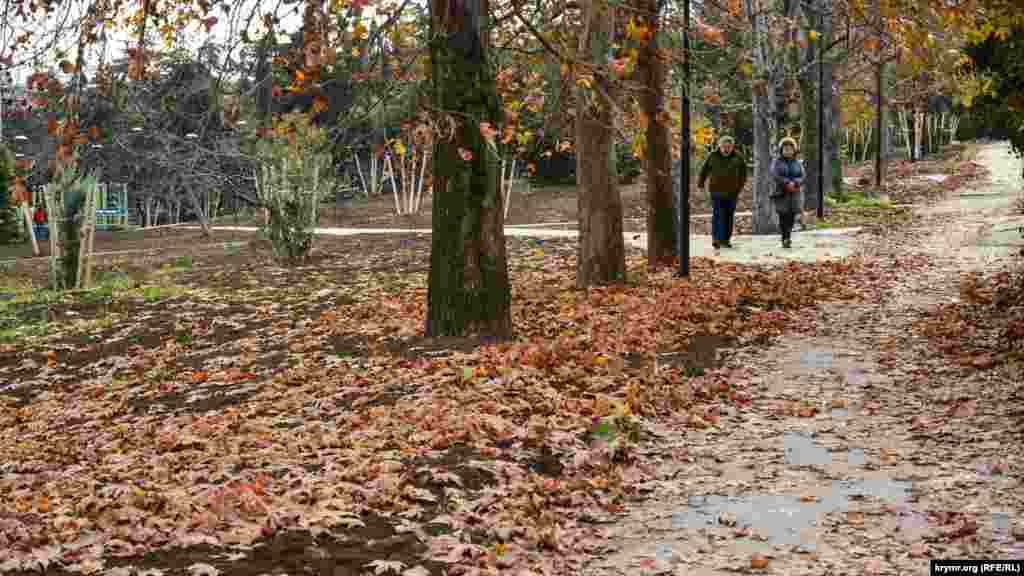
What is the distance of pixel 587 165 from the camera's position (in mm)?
16500

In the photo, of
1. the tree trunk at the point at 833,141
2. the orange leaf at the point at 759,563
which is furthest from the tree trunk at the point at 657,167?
Answer: the tree trunk at the point at 833,141

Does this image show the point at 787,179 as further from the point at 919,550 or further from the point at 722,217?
the point at 919,550

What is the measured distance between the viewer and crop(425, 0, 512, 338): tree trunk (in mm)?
11961

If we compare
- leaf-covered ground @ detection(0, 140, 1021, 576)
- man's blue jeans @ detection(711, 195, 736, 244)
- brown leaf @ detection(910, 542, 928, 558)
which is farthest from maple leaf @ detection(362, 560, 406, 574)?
man's blue jeans @ detection(711, 195, 736, 244)

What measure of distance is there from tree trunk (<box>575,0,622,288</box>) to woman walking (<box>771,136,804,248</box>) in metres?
5.73


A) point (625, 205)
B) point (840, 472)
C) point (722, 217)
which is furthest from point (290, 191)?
point (840, 472)

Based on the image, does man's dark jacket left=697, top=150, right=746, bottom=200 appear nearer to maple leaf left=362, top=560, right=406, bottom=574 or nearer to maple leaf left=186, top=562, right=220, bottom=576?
maple leaf left=362, top=560, right=406, bottom=574

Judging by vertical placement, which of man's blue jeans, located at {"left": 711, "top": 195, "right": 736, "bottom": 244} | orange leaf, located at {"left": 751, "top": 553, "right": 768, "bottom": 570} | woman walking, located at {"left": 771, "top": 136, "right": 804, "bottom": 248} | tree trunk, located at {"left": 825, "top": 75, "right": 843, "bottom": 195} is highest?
tree trunk, located at {"left": 825, "top": 75, "right": 843, "bottom": 195}

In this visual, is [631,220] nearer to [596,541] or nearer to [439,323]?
[439,323]

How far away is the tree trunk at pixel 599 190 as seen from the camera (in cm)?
1639

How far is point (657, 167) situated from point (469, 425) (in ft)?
32.9

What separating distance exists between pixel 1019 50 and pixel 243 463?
8985 millimetres

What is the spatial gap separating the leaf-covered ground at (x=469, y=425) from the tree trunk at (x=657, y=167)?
1.17 metres

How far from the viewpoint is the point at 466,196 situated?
12.2m
